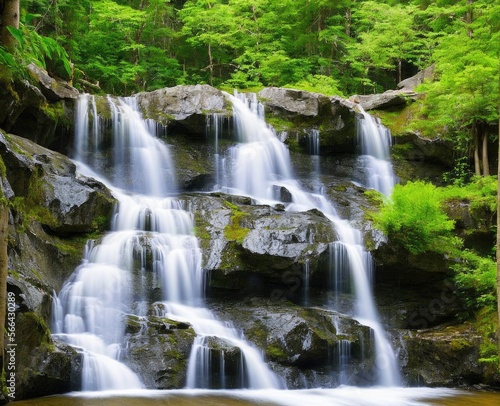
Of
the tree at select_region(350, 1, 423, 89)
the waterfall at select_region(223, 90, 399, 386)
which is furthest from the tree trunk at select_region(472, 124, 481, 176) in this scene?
the tree at select_region(350, 1, 423, 89)

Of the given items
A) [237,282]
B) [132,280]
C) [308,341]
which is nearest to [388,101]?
[237,282]

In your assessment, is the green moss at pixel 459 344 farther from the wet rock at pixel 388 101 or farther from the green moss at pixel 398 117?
the wet rock at pixel 388 101

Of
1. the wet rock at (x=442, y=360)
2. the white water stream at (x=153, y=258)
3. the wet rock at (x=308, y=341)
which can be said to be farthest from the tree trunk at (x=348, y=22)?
the wet rock at (x=308, y=341)

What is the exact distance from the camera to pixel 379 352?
1038 centimetres

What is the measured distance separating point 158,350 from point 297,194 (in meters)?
7.33

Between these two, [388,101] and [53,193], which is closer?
[53,193]

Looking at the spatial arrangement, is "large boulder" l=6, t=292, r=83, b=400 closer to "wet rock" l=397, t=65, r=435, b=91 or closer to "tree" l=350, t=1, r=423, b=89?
"wet rock" l=397, t=65, r=435, b=91

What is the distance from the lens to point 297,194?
14898 millimetres

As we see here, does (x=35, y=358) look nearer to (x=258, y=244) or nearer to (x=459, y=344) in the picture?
(x=258, y=244)

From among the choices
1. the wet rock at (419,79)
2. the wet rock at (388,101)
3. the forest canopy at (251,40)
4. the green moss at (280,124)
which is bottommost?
the green moss at (280,124)

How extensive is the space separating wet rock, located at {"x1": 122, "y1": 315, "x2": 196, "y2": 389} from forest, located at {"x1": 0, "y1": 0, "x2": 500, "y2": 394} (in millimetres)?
5294

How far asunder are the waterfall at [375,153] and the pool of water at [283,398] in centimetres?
801

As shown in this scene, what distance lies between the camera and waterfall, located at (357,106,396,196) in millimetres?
16766

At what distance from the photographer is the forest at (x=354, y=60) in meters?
11.9
